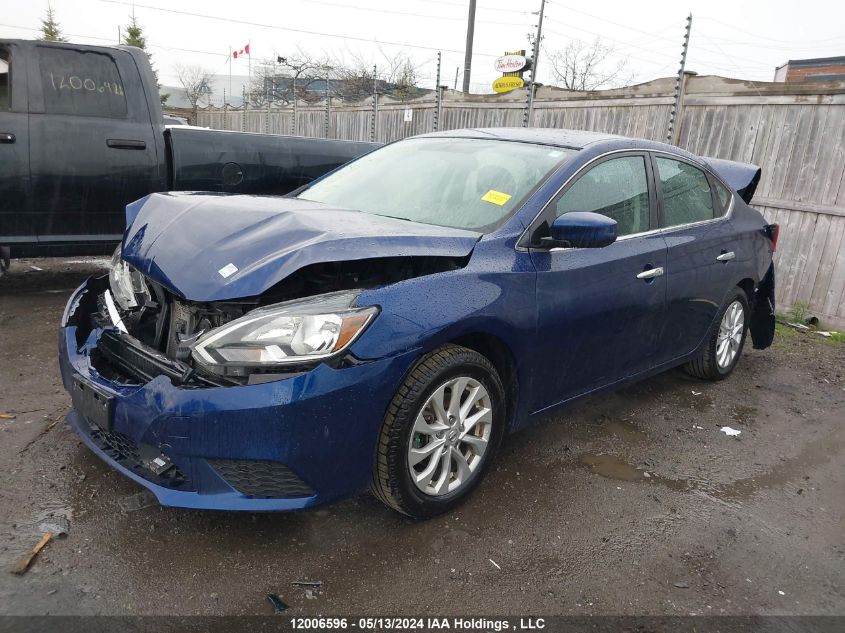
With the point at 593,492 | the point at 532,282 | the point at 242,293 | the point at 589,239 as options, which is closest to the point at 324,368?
the point at 242,293

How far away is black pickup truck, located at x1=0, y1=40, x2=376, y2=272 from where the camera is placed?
5.16 meters

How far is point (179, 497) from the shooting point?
7.74 feet

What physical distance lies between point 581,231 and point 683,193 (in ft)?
5.06

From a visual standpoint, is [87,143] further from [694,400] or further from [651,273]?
[694,400]

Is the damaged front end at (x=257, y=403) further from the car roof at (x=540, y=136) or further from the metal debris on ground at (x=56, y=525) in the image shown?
the car roof at (x=540, y=136)

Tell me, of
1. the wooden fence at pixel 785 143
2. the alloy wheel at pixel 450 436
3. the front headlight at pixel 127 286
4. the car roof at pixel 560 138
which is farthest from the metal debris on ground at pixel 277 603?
the wooden fence at pixel 785 143

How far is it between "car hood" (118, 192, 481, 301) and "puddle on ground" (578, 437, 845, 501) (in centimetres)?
149

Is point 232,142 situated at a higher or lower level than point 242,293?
higher

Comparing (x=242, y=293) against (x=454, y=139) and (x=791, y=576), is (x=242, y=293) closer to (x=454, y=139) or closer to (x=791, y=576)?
(x=454, y=139)

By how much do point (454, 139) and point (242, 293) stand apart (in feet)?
6.55

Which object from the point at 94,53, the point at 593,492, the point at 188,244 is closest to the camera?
the point at 188,244

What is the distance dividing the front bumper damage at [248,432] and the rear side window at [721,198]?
2978mm

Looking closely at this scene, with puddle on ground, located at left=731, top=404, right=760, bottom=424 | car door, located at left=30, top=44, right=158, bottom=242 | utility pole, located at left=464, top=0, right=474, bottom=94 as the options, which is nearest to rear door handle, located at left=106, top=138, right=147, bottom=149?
car door, located at left=30, top=44, right=158, bottom=242

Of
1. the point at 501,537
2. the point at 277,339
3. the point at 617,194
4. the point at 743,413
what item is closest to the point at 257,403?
the point at 277,339
